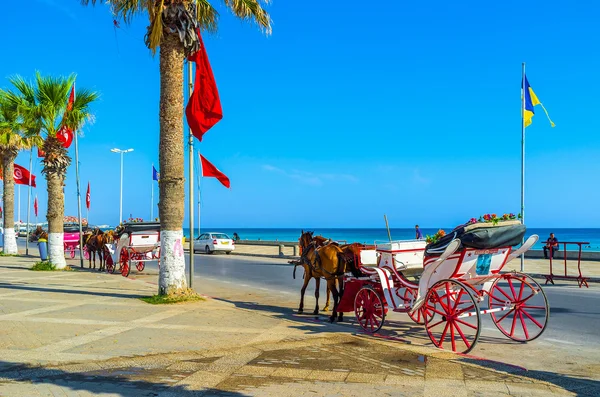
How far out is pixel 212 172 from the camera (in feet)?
50.9

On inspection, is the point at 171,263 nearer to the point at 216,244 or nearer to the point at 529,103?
the point at 529,103

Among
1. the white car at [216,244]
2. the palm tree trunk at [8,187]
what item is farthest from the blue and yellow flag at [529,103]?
the palm tree trunk at [8,187]

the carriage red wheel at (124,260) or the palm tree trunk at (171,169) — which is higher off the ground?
the palm tree trunk at (171,169)

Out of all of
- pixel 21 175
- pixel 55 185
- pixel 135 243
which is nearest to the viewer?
pixel 135 243

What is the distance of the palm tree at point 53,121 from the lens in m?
23.3

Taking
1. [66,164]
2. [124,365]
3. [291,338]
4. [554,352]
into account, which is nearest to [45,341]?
[124,365]

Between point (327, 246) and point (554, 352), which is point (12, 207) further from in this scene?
point (554, 352)

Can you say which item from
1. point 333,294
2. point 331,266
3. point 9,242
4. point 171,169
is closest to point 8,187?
point 9,242

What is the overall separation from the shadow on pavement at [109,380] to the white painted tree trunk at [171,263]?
6.19m

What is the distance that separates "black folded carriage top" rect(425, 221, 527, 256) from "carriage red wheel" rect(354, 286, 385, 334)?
1380 mm

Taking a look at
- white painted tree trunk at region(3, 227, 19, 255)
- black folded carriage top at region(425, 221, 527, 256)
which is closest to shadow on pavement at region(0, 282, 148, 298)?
black folded carriage top at region(425, 221, 527, 256)

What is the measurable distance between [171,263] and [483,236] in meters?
8.00

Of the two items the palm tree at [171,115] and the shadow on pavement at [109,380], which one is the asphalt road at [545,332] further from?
the shadow on pavement at [109,380]

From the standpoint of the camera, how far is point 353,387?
6.61m
